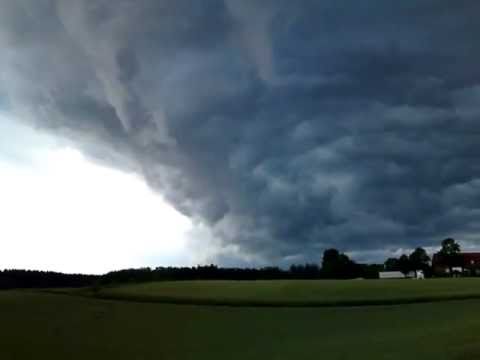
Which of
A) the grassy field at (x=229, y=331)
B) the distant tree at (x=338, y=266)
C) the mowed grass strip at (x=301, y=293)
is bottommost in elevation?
the grassy field at (x=229, y=331)

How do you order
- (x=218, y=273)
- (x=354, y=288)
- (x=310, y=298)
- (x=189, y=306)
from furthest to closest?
(x=218, y=273) → (x=354, y=288) → (x=310, y=298) → (x=189, y=306)

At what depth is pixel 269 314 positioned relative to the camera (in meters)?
58.0

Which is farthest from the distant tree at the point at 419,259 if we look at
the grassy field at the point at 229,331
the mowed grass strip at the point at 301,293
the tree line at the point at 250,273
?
the grassy field at the point at 229,331

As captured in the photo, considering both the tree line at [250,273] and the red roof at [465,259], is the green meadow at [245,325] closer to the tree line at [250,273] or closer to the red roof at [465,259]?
the tree line at [250,273]

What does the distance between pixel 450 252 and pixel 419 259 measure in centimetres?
1449

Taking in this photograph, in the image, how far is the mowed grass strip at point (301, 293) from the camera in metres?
65.8

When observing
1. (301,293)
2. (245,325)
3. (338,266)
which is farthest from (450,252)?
(245,325)

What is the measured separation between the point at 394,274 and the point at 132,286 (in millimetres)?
88115

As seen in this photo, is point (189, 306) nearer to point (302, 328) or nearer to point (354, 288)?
point (302, 328)

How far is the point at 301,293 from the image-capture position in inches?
2862

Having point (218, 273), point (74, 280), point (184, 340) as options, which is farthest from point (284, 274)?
point (184, 340)

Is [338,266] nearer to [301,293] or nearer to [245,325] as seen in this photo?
[301,293]

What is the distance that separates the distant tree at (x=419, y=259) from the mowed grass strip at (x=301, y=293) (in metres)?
68.1

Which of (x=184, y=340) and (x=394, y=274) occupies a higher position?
(x=394, y=274)
